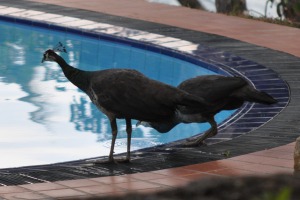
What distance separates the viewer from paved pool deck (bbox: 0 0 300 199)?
4930 millimetres

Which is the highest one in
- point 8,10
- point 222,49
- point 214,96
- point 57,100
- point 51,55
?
point 51,55

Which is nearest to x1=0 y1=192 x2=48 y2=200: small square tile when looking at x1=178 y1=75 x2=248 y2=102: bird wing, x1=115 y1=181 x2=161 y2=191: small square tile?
x1=115 y1=181 x2=161 y2=191: small square tile

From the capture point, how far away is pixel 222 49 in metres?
10.2

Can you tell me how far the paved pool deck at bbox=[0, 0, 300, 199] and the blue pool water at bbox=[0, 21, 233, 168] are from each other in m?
0.66

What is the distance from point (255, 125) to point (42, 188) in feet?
8.36

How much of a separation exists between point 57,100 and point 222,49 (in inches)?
86.2

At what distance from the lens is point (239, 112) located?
759cm

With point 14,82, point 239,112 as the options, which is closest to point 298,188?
point 239,112

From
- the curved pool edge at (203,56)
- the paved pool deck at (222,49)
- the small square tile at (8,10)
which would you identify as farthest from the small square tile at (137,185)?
the small square tile at (8,10)

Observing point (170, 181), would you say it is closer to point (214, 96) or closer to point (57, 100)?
point (214, 96)

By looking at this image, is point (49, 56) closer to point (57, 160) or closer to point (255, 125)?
point (57, 160)

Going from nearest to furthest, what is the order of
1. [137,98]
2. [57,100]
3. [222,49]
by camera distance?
[137,98], [57,100], [222,49]

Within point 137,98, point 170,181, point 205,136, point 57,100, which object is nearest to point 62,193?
point 170,181

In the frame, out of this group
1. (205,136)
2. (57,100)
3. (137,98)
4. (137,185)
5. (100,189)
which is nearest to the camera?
(100,189)
